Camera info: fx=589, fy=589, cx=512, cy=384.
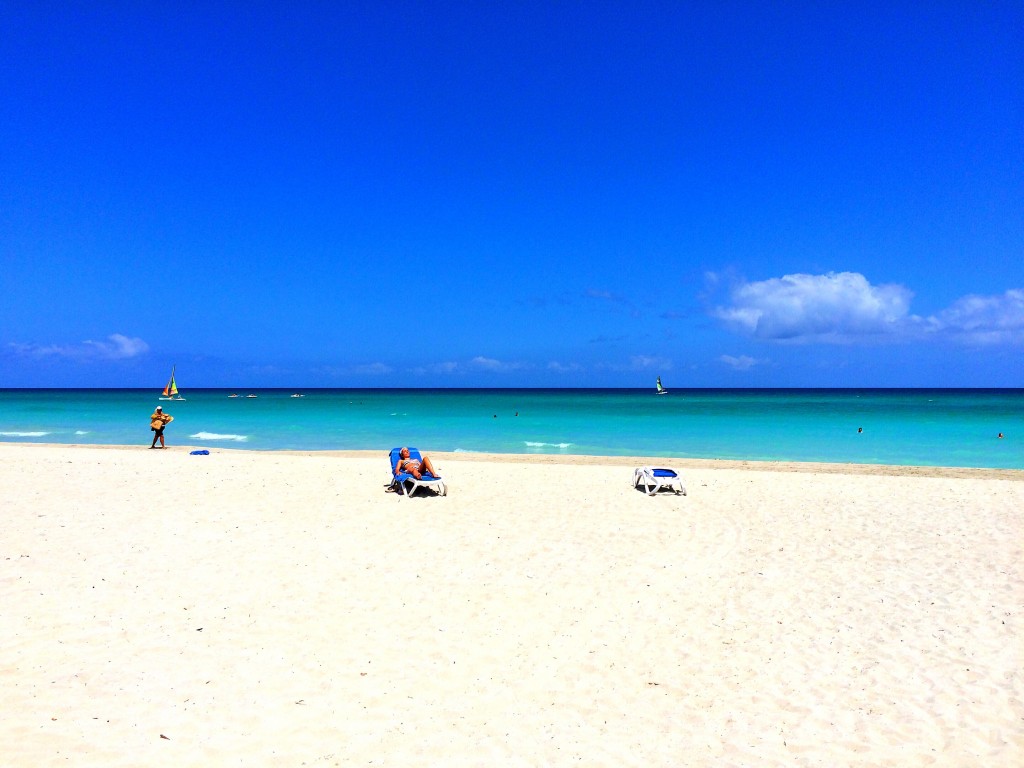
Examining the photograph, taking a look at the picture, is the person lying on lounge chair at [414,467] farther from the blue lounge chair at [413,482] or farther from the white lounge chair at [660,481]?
the white lounge chair at [660,481]

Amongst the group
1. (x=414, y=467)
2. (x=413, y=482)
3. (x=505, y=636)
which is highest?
(x=414, y=467)

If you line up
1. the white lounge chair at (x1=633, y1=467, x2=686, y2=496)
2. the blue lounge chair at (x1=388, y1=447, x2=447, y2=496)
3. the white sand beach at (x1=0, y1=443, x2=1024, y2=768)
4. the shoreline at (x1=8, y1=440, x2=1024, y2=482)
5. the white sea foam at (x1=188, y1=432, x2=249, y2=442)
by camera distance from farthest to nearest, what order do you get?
the white sea foam at (x1=188, y1=432, x2=249, y2=442) < the shoreline at (x1=8, y1=440, x2=1024, y2=482) < the white lounge chair at (x1=633, y1=467, x2=686, y2=496) < the blue lounge chair at (x1=388, y1=447, x2=447, y2=496) < the white sand beach at (x1=0, y1=443, x2=1024, y2=768)

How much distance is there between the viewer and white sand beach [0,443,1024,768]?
15.4ft

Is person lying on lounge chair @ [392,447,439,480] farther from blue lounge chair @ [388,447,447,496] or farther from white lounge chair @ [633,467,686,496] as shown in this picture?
white lounge chair @ [633,467,686,496]

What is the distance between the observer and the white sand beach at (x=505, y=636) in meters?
4.70

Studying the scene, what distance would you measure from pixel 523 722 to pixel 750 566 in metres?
5.39

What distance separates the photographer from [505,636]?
257 inches

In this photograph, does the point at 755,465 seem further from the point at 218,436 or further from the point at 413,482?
the point at 218,436

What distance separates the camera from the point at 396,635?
21.3 feet

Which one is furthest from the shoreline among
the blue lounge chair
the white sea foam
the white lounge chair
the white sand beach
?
the white sea foam

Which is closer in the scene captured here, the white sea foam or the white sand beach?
the white sand beach

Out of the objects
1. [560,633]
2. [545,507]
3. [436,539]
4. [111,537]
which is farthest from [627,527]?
[111,537]

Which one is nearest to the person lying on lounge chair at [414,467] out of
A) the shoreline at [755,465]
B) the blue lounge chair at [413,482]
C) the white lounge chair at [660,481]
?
the blue lounge chair at [413,482]

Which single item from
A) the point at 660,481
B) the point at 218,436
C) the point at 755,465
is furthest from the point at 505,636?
the point at 218,436
